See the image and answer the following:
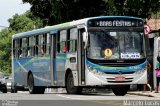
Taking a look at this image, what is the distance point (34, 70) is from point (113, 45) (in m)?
7.75

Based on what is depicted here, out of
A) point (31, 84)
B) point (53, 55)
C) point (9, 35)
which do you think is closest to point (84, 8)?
point (31, 84)

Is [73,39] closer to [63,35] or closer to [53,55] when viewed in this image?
[63,35]

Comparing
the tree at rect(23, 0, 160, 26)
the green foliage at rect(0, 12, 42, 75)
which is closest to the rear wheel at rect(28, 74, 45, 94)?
the tree at rect(23, 0, 160, 26)

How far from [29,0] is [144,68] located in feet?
60.0

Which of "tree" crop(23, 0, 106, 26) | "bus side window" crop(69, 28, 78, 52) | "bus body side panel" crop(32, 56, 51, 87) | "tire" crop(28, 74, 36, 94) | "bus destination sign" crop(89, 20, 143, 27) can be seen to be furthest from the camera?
"tree" crop(23, 0, 106, 26)

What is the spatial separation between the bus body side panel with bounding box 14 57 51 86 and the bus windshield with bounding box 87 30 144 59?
5.02 metres

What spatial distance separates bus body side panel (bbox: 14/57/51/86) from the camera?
3149cm

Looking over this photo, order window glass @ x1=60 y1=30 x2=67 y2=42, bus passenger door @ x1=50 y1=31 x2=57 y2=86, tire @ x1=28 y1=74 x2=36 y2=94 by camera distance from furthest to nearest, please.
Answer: tire @ x1=28 y1=74 x2=36 y2=94, bus passenger door @ x1=50 y1=31 x2=57 y2=86, window glass @ x1=60 y1=30 x2=67 y2=42

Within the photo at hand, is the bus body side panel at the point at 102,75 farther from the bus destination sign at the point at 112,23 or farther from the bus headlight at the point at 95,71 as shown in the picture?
the bus destination sign at the point at 112,23

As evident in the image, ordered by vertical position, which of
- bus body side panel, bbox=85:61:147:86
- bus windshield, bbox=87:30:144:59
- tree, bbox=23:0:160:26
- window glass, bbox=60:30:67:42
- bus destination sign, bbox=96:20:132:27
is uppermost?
tree, bbox=23:0:160:26

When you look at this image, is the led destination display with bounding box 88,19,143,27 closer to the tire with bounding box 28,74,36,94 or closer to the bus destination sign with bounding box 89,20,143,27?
the bus destination sign with bounding box 89,20,143,27

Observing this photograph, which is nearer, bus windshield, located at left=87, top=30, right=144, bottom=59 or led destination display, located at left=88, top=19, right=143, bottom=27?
bus windshield, located at left=87, top=30, right=144, bottom=59

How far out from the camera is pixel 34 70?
109 feet

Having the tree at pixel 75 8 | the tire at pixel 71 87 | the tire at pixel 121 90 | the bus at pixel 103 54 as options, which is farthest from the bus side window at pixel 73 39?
the tree at pixel 75 8
